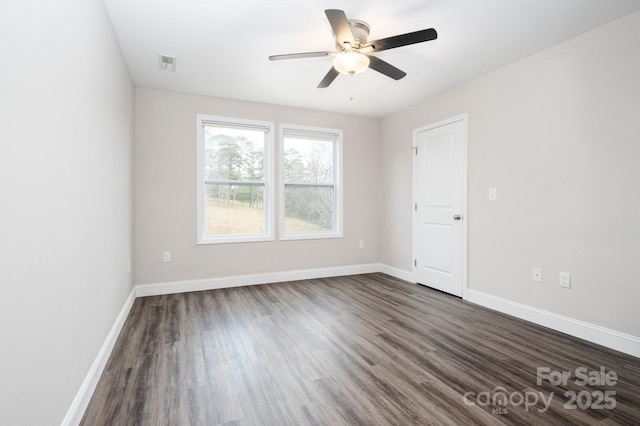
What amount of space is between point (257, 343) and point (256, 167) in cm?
262

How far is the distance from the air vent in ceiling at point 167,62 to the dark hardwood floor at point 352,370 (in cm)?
255

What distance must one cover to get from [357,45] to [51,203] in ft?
7.17

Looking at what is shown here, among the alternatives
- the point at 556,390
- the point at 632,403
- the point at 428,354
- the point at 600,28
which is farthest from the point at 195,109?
the point at 632,403

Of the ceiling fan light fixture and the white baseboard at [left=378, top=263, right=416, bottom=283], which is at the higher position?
the ceiling fan light fixture

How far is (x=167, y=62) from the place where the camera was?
10.3ft

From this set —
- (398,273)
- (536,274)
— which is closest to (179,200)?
(398,273)

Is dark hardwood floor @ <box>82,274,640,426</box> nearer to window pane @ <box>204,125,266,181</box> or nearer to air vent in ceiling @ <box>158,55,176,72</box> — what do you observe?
window pane @ <box>204,125,266,181</box>

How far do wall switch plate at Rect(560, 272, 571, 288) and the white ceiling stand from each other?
6.72 feet

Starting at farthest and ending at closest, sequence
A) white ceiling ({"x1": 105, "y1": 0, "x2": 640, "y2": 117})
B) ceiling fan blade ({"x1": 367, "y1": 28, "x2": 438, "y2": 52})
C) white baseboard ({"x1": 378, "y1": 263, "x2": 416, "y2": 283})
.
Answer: white baseboard ({"x1": 378, "y1": 263, "x2": 416, "y2": 283}) → white ceiling ({"x1": 105, "y1": 0, "x2": 640, "y2": 117}) → ceiling fan blade ({"x1": 367, "y1": 28, "x2": 438, "y2": 52})

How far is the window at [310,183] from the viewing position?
4617 millimetres

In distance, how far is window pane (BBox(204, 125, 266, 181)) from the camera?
420cm

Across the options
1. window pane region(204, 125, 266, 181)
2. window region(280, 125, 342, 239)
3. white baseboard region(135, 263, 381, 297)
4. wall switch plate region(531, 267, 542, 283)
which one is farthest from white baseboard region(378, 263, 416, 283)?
window pane region(204, 125, 266, 181)

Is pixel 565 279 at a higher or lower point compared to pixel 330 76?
lower

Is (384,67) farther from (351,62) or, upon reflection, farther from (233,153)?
(233,153)
